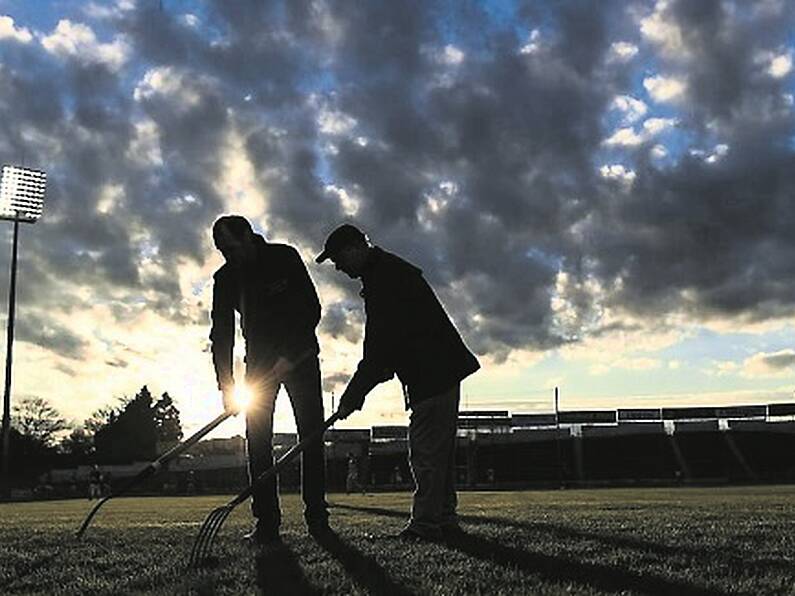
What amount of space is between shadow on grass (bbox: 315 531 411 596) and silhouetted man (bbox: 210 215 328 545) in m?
0.80

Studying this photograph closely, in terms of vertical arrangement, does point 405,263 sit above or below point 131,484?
above

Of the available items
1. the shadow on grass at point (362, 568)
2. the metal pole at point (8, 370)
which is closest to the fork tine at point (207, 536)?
the shadow on grass at point (362, 568)

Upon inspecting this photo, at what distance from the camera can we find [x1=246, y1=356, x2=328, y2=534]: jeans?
6652 millimetres

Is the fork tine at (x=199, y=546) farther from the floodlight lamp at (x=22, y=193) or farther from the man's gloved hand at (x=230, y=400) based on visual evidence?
the floodlight lamp at (x=22, y=193)

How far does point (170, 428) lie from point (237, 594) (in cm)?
14163

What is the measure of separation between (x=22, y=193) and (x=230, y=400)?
155 feet

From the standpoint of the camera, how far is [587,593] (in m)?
3.70

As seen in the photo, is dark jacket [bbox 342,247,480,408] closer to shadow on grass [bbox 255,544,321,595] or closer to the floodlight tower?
shadow on grass [bbox 255,544,321,595]

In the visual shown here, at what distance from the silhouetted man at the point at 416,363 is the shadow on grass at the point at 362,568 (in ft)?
1.74

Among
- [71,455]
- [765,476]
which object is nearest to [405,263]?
[765,476]

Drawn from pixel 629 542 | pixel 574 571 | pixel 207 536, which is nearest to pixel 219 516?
pixel 207 536

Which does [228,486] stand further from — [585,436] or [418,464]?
[418,464]

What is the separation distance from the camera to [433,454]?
237 inches

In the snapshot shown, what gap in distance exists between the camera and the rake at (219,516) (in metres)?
5.02
